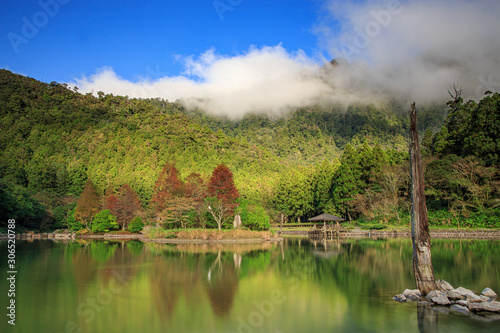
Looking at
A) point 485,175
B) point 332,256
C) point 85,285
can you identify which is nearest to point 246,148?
point 485,175

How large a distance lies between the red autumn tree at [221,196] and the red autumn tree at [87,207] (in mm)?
18698

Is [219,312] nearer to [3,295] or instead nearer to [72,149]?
[3,295]

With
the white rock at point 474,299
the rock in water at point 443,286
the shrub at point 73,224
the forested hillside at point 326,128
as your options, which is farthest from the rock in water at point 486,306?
the forested hillside at point 326,128

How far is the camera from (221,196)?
3128cm

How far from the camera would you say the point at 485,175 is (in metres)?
28.6

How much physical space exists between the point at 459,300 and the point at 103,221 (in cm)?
3811

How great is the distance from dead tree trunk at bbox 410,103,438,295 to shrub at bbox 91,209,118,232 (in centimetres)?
3675

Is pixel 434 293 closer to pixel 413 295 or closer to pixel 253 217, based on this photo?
pixel 413 295

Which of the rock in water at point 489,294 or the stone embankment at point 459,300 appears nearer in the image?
the stone embankment at point 459,300

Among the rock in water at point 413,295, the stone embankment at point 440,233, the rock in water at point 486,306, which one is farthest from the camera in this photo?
the stone embankment at point 440,233

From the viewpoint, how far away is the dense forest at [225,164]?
31.9 metres

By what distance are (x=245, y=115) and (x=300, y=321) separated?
113 m

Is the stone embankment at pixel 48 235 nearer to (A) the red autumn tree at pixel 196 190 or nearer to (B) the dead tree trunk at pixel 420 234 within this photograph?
(A) the red autumn tree at pixel 196 190

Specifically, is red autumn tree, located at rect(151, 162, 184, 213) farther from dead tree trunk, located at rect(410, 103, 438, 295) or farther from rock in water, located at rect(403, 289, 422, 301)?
rock in water, located at rect(403, 289, 422, 301)
